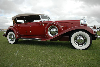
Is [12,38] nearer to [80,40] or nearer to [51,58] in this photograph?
[51,58]

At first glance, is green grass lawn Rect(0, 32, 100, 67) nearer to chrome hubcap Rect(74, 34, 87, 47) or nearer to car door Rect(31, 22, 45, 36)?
chrome hubcap Rect(74, 34, 87, 47)

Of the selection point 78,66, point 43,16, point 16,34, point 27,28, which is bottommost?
point 78,66

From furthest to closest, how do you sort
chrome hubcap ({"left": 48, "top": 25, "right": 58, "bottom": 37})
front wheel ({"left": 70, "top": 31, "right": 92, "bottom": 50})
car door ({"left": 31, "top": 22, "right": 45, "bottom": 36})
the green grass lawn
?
car door ({"left": 31, "top": 22, "right": 45, "bottom": 36}) → chrome hubcap ({"left": 48, "top": 25, "right": 58, "bottom": 37}) → front wheel ({"left": 70, "top": 31, "right": 92, "bottom": 50}) → the green grass lawn

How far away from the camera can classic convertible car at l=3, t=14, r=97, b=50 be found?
3.58m

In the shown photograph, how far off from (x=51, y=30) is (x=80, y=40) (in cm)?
144

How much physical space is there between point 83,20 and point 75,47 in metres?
1.32

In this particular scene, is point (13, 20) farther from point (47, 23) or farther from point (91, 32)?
point (91, 32)

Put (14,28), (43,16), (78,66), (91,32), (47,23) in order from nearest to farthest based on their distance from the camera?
(78,66) → (91,32) → (47,23) → (43,16) → (14,28)

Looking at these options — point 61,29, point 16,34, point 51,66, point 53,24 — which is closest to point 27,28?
point 16,34

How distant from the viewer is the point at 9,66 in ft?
6.82

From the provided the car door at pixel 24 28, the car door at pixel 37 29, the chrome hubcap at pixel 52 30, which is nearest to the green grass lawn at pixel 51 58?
the chrome hubcap at pixel 52 30

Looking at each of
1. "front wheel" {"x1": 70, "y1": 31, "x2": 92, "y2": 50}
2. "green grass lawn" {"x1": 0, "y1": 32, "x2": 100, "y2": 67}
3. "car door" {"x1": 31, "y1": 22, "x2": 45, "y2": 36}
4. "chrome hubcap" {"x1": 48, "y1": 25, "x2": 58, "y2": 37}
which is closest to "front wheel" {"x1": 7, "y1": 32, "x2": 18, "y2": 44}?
"car door" {"x1": 31, "y1": 22, "x2": 45, "y2": 36}

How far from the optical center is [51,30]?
13.8 feet

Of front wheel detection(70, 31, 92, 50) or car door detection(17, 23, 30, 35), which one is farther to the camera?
car door detection(17, 23, 30, 35)
